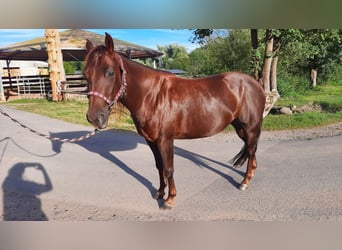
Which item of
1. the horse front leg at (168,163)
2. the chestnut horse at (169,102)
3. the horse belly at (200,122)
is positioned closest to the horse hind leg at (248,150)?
the chestnut horse at (169,102)

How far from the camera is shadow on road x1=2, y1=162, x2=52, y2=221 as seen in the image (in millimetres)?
2023

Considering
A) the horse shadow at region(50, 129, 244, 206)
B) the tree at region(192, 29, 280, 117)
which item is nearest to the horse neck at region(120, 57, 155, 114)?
the tree at region(192, 29, 280, 117)

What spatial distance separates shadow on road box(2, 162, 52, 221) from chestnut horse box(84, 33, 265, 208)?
0.91 meters

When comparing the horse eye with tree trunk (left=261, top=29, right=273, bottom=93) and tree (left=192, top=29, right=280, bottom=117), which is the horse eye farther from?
tree trunk (left=261, top=29, right=273, bottom=93)

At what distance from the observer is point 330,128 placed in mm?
2438

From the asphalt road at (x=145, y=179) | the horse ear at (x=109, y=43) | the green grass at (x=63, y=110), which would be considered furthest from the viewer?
the green grass at (x=63, y=110)

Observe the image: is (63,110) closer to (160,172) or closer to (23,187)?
(23,187)

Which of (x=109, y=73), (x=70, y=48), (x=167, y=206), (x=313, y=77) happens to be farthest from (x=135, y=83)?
(x=313, y=77)

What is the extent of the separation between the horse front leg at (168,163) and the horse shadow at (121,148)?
0.24m

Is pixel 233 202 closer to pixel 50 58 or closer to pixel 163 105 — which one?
pixel 163 105

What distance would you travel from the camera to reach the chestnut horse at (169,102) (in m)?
1.47

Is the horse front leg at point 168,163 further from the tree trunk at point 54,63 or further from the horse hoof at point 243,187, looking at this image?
the tree trunk at point 54,63
